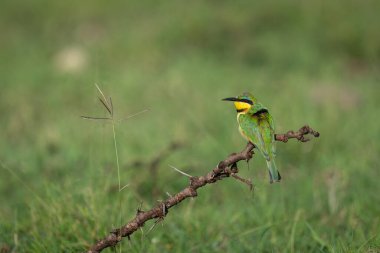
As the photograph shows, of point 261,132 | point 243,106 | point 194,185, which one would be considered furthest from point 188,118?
point 194,185

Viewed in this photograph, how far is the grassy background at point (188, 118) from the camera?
3.06 meters

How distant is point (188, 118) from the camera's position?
5.27 metres

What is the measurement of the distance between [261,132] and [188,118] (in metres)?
2.71

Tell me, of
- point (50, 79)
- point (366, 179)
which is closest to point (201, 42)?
point (50, 79)

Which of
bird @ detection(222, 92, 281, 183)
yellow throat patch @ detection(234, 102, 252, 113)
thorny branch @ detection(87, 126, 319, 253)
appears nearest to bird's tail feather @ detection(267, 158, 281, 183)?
bird @ detection(222, 92, 281, 183)

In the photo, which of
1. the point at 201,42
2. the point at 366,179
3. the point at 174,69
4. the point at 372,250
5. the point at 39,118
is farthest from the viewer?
the point at 201,42

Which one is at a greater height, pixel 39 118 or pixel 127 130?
pixel 39 118

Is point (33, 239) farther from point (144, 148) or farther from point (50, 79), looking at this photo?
point (50, 79)

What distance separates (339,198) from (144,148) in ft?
5.74

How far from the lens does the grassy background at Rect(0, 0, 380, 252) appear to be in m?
3.06

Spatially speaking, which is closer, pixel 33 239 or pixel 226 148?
pixel 33 239

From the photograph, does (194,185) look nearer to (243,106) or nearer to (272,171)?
(272,171)

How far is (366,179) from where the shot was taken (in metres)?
3.87

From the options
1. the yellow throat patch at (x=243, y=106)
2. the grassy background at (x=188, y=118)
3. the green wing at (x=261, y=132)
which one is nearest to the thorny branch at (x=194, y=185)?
the green wing at (x=261, y=132)
